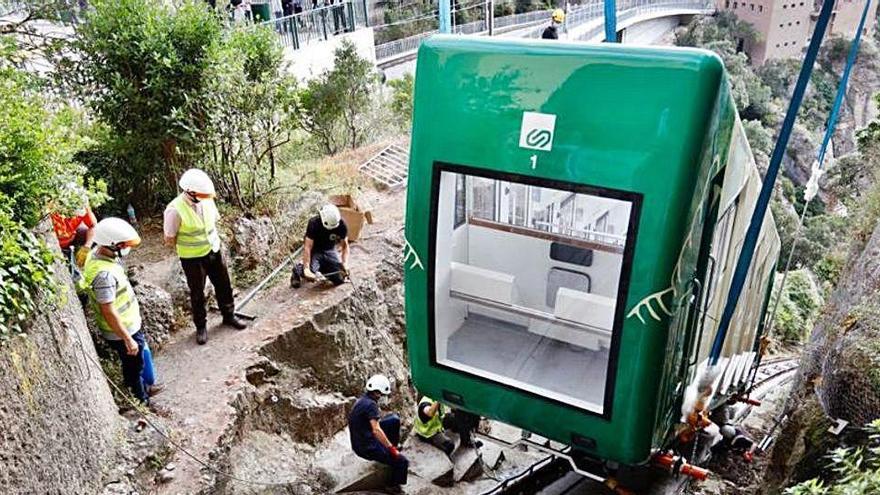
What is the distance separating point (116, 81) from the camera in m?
7.06

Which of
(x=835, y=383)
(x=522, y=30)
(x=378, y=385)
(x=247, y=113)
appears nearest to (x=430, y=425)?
(x=378, y=385)

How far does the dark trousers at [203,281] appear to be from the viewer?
598 cm

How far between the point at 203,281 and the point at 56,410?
214cm

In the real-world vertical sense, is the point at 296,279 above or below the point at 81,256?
below

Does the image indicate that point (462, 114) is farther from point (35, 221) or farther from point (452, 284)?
point (35, 221)

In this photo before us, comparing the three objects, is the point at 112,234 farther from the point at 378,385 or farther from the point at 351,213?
the point at 351,213

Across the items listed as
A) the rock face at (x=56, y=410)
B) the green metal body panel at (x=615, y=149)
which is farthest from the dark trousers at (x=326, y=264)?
the green metal body panel at (x=615, y=149)

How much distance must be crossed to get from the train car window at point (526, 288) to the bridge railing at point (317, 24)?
8.86m

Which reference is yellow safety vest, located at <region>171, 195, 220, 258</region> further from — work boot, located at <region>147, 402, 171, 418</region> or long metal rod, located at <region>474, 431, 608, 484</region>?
long metal rod, located at <region>474, 431, 608, 484</region>

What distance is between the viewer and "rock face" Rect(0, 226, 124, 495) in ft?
12.1

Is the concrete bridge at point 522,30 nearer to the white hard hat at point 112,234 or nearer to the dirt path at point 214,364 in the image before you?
the dirt path at point 214,364

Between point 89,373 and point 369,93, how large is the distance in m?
8.83

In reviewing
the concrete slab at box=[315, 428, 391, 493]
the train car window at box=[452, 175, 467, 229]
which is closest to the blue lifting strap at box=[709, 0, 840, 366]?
the train car window at box=[452, 175, 467, 229]

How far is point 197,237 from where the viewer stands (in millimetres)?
5777
